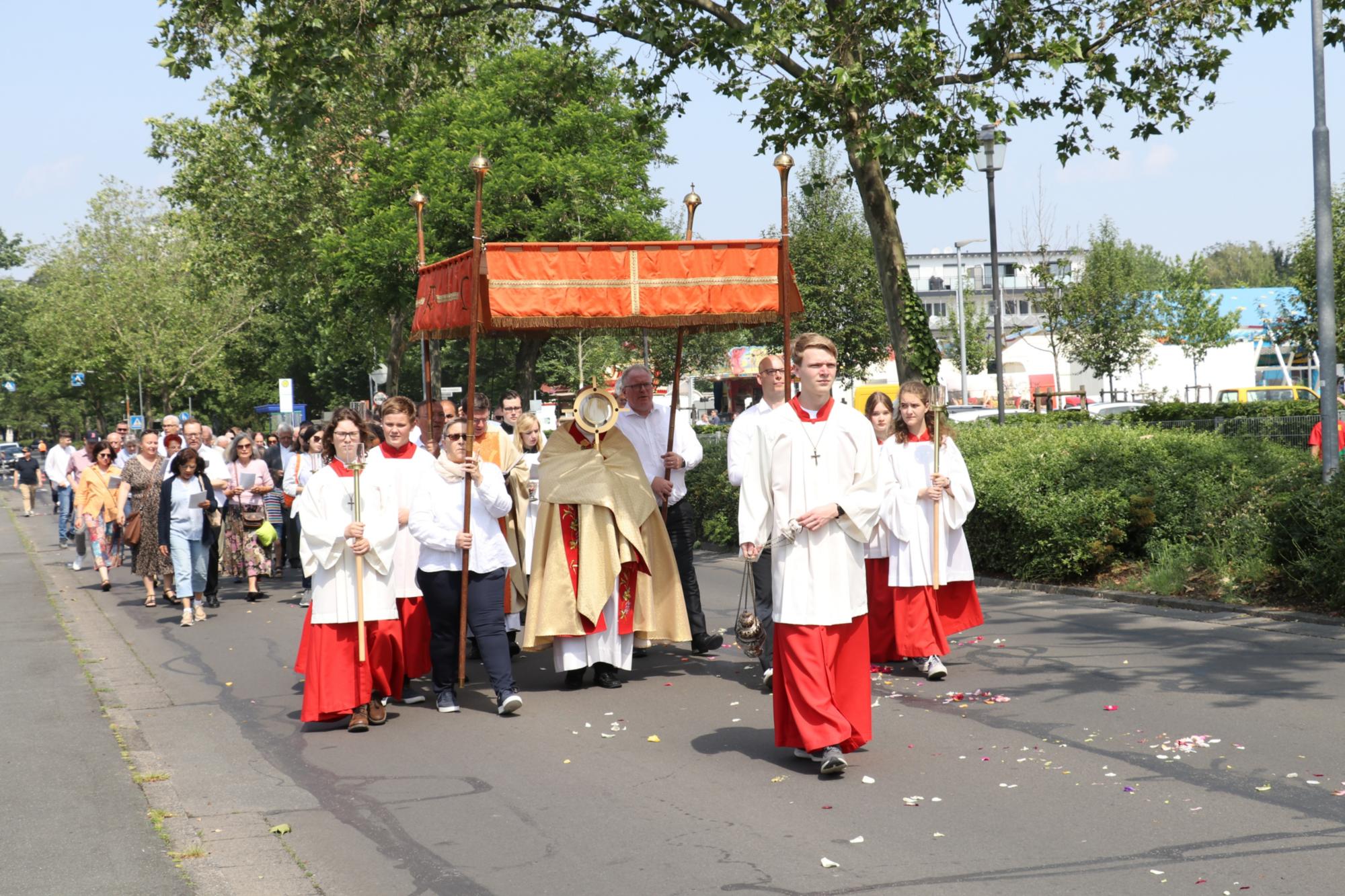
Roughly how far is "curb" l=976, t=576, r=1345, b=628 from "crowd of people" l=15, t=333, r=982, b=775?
2.97 m

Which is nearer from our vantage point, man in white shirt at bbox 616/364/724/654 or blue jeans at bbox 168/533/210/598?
man in white shirt at bbox 616/364/724/654

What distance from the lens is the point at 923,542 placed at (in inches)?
367

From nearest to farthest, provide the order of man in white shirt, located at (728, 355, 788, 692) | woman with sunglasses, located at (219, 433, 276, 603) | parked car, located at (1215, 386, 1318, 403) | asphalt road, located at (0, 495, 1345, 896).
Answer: asphalt road, located at (0, 495, 1345, 896) → man in white shirt, located at (728, 355, 788, 692) → woman with sunglasses, located at (219, 433, 276, 603) → parked car, located at (1215, 386, 1318, 403)

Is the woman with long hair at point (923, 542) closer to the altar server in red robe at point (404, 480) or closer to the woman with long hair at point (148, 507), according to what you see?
the altar server in red robe at point (404, 480)

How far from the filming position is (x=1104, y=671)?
9141 mm

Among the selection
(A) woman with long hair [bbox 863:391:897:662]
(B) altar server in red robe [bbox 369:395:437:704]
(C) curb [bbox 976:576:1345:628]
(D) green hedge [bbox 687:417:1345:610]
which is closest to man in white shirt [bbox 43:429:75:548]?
(D) green hedge [bbox 687:417:1345:610]

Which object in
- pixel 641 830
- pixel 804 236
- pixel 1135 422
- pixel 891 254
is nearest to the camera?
pixel 641 830

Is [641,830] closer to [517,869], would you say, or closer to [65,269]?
[517,869]

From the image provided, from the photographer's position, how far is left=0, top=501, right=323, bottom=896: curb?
5.55 m

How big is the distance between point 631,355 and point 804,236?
45.7 ft

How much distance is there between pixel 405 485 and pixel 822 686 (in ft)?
10.1

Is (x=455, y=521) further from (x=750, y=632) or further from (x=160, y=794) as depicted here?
(x=160, y=794)

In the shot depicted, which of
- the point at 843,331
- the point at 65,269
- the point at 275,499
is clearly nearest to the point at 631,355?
the point at 843,331

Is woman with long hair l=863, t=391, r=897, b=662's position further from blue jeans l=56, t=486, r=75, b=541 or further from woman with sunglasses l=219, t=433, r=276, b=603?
blue jeans l=56, t=486, r=75, b=541
